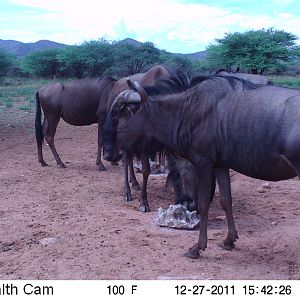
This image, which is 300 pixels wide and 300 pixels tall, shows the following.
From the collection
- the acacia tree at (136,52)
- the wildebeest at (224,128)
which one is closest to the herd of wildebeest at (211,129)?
the wildebeest at (224,128)

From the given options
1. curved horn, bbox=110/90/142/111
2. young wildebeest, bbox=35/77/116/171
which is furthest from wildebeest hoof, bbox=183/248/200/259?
young wildebeest, bbox=35/77/116/171

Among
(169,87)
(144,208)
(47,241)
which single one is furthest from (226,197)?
(47,241)

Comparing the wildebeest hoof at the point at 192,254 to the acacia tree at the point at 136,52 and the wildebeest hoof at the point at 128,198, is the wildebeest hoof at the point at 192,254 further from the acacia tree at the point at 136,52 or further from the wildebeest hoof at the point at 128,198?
the acacia tree at the point at 136,52

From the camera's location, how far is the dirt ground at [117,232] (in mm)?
4859

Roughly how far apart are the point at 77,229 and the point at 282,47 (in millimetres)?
33322

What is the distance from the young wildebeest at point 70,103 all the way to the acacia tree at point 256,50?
85.1 feet

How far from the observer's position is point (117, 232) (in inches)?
236

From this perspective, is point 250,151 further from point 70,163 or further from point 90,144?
point 90,144

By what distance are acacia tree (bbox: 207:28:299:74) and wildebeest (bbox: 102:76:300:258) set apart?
30.6m

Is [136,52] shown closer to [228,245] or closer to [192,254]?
[228,245]

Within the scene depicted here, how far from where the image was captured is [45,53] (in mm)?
53938

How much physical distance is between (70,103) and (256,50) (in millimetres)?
29120

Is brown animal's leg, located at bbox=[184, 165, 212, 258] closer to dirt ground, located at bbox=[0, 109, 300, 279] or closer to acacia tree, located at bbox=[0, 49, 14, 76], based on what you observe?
dirt ground, located at bbox=[0, 109, 300, 279]

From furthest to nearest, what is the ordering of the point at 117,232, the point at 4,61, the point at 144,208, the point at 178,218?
the point at 4,61
the point at 144,208
the point at 178,218
the point at 117,232
